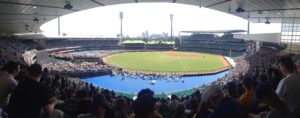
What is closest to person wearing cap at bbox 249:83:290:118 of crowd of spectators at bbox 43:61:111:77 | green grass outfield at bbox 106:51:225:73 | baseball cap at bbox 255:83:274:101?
baseball cap at bbox 255:83:274:101

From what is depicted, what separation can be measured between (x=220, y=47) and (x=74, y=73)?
4972cm

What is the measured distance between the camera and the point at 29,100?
4121 mm

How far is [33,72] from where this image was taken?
14.2 feet

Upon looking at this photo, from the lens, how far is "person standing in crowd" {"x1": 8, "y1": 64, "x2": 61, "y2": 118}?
4.11m

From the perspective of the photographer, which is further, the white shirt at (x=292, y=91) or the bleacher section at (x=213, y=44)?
the bleacher section at (x=213, y=44)

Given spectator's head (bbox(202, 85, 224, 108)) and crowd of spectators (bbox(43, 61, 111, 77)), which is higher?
spectator's head (bbox(202, 85, 224, 108))

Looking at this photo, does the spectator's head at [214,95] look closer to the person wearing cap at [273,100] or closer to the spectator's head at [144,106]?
the person wearing cap at [273,100]

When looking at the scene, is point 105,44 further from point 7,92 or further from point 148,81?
point 7,92

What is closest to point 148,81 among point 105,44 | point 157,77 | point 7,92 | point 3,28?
point 157,77

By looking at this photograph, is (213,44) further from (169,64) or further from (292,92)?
(292,92)

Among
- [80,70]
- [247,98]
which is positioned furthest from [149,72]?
[247,98]

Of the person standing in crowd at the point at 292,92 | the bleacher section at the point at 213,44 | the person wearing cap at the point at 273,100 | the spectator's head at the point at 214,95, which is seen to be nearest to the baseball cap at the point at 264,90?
the person wearing cap at the point at 273,100

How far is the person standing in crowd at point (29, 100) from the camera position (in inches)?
162

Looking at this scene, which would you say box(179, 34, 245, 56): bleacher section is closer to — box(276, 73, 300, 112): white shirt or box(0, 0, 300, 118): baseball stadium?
box(0, 0, 300, 118): baseball stadium
